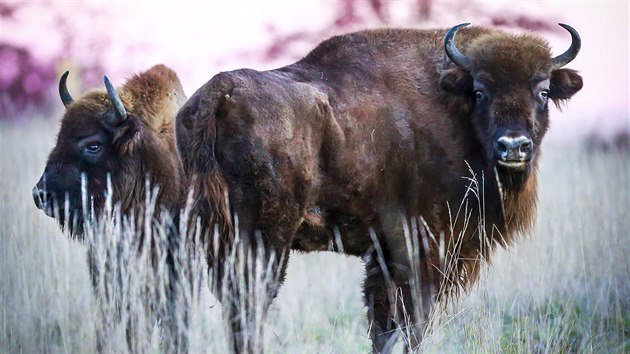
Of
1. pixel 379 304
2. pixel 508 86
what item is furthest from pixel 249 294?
pixel 508 86

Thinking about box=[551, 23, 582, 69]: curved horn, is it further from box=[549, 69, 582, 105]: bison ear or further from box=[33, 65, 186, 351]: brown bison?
box=[33, 65, 186, 351]: brown bison

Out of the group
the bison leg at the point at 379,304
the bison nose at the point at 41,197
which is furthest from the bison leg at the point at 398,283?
the bison nose at the point at 41,197

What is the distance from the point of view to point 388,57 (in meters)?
6.18

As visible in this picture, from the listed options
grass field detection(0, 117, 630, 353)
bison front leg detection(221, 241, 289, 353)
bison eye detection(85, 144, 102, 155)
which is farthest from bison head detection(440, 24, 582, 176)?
bison eye detection(85, 144, 102, 155)

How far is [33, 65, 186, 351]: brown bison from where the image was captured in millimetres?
6422

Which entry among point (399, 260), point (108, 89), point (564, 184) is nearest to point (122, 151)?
point (108, 89)

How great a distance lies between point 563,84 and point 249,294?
9.23 feet

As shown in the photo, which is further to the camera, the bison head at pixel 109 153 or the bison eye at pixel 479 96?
the bison head at pixel 109 153

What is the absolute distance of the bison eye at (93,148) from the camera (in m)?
6.53

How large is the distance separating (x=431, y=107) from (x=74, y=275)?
335 cm

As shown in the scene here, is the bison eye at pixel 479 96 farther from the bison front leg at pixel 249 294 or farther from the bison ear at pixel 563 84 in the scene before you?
the bison front leg at pixel 249 294

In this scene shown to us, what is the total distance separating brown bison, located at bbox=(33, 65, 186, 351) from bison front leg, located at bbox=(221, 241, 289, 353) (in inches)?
51.1

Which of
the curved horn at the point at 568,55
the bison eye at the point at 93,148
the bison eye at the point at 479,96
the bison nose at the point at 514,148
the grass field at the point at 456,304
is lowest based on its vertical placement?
the grass field at the point at 456,304

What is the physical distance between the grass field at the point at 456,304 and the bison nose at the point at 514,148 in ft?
2.14
